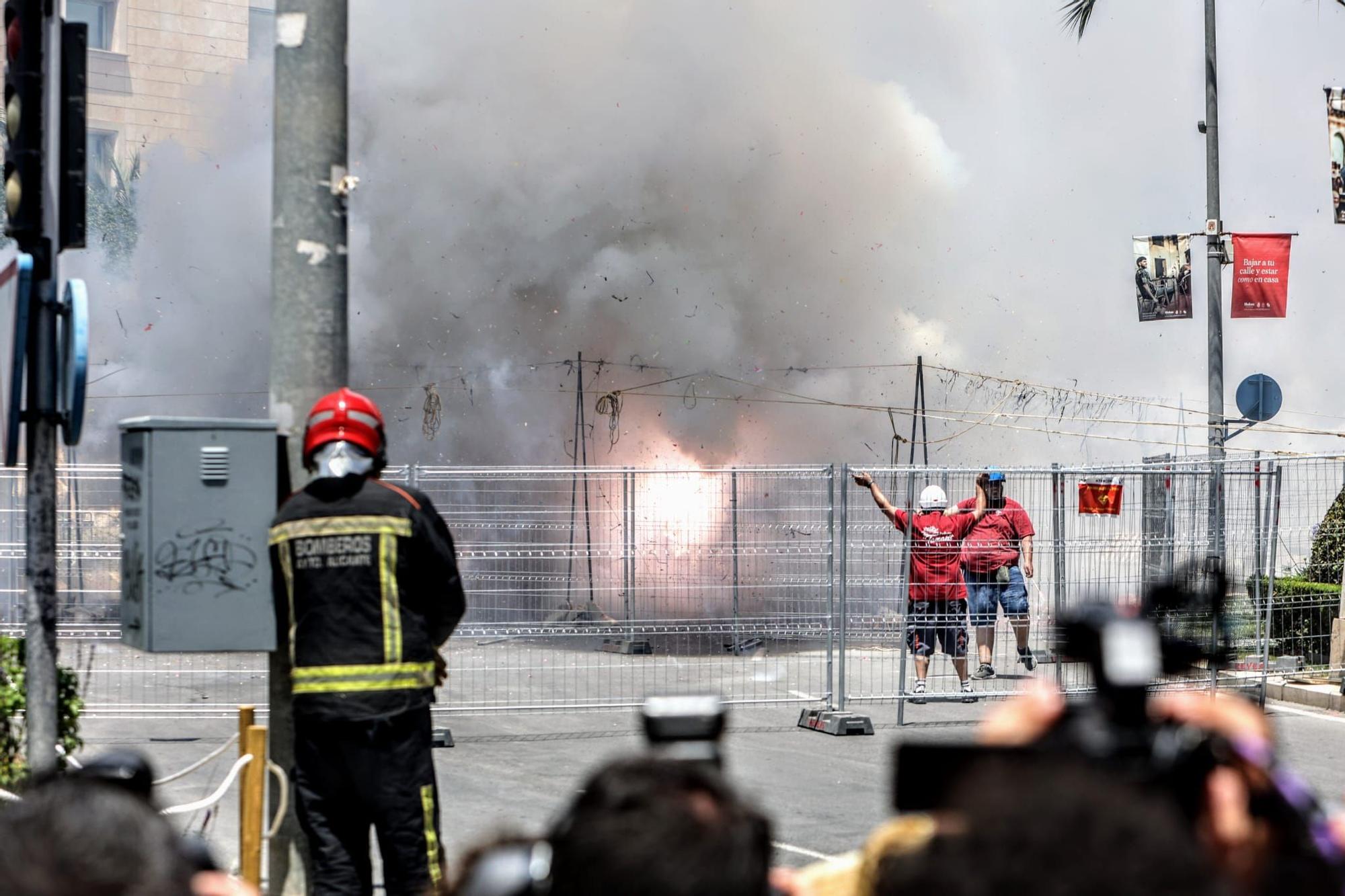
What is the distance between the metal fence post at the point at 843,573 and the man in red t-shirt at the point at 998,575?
2.84 feet

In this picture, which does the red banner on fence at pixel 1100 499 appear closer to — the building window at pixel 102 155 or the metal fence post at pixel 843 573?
the metal fence post at pixel 843 573

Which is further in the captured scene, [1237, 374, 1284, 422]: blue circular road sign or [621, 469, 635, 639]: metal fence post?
[1237, 374, 1284, 422]: blue circular road sign

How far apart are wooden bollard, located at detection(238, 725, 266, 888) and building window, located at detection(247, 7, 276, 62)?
61.6 feet

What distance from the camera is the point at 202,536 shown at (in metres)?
4.11

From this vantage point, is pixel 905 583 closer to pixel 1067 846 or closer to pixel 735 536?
pixel 735 536

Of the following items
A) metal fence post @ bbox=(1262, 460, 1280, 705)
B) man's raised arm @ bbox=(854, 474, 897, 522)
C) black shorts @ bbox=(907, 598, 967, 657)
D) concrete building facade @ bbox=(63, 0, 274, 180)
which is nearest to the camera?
man's raised arm @ bbox=(854, 474, 897, 522)

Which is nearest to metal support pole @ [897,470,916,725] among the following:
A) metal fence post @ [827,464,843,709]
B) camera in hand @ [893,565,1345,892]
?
metal fence post @ [827,464,843,709]

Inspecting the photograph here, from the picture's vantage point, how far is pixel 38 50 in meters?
3.61

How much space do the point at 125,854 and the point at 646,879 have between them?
0.44m

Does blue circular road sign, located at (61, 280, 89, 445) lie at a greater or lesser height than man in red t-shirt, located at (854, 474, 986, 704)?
greater

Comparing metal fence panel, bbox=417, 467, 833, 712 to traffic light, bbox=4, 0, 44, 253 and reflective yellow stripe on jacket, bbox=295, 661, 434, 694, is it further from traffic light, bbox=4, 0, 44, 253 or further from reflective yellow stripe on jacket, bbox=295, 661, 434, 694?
traffic light, bbox=4, 0, 44, 253

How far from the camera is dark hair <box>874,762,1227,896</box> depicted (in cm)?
108

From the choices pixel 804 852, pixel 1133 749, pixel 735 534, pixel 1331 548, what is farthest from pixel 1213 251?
pixel 1133 749

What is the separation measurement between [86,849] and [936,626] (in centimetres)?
825
